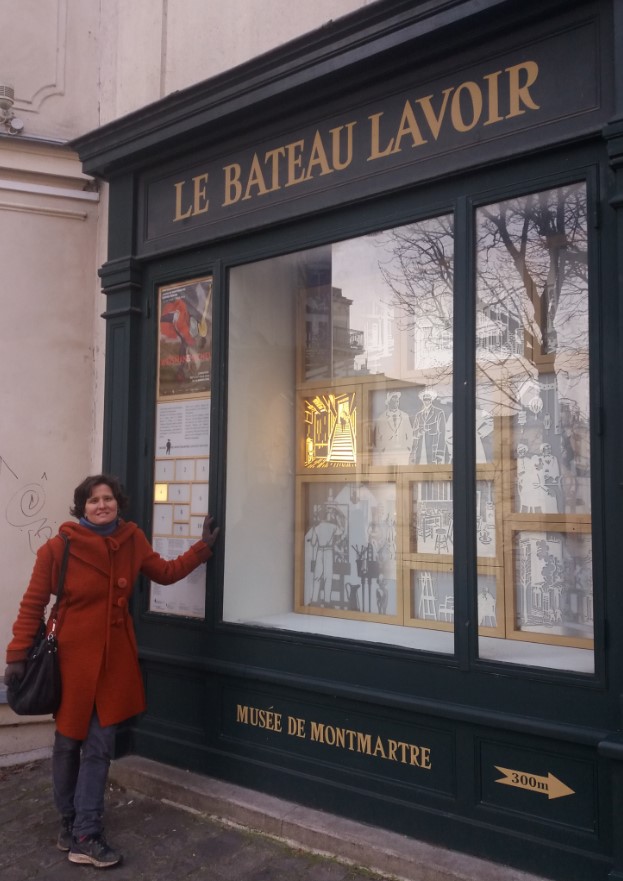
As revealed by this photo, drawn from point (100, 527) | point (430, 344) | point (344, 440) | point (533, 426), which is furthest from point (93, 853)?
point (430, 344)

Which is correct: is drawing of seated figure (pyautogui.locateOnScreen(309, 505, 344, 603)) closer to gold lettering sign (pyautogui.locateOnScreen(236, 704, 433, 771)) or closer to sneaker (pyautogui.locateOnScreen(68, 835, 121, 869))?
gold lettering sign (pyautogui.locateOnScreen(236, 704, 433, 771))

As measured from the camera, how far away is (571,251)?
367 cm

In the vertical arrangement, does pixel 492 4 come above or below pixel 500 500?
above

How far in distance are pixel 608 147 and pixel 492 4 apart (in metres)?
0.88

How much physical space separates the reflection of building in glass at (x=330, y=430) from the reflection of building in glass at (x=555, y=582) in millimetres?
1422

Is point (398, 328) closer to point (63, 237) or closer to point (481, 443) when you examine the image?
point (481, 443)

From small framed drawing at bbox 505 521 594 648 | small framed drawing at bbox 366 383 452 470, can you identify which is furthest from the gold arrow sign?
small framed drawing at bbox 366 383 452 470

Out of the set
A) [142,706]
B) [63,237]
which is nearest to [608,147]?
[142,706]

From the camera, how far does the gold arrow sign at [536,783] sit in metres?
3.24

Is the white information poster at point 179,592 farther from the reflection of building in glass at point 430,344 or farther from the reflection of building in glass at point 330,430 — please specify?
the reflection of building in glass at point 430,344

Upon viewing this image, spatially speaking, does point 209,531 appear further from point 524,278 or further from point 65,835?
point 524,278

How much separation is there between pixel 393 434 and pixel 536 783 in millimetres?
2091

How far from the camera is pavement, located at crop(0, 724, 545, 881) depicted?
350 cm

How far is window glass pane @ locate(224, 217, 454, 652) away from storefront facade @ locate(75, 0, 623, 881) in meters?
0.02
